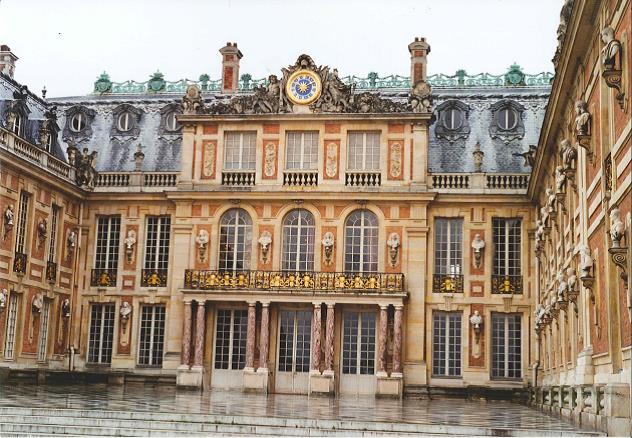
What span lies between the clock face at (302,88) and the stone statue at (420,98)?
3.47 m

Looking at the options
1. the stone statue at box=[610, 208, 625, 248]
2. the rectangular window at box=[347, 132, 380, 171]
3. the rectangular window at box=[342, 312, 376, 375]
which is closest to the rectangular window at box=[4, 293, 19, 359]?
the rectangular window at box=[342, 312, 376, 375]

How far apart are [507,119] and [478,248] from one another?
6.03 meters

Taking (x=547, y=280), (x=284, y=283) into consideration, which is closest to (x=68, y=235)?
(x=284, y=283)

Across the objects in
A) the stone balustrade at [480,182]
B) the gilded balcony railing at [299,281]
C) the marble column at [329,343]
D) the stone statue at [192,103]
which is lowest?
the marble column at [329,343]

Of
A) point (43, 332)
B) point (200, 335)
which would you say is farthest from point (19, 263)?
point (200, 335)

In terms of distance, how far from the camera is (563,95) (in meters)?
22.5

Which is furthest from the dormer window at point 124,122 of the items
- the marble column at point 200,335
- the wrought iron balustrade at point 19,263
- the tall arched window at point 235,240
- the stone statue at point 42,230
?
the marble column at point 200,335

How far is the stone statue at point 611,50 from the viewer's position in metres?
14.0

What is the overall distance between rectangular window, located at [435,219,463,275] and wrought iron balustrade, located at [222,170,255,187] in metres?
7.04

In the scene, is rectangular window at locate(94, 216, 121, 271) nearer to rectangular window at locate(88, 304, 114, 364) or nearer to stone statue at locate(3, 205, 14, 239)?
rectangular window at locate(88, 304, 114, 364)

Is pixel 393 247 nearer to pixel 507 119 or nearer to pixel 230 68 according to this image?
pixel 507 119

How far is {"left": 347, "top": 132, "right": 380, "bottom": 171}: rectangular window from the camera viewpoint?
35.7m

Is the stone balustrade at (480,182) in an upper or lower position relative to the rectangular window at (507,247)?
upper

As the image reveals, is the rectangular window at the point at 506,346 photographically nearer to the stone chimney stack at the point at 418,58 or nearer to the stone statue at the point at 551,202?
the stone statue at the point at 551,202
